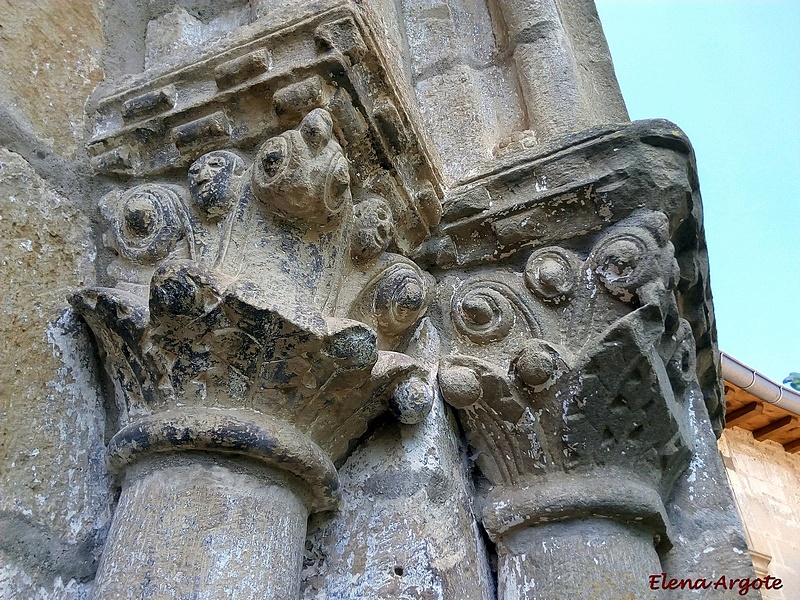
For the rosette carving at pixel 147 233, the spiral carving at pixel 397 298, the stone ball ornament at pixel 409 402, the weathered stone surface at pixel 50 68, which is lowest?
the stone ball ornament at pixel 409 402

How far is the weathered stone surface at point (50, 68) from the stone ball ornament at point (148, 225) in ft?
0.71

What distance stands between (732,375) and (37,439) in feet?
12.6

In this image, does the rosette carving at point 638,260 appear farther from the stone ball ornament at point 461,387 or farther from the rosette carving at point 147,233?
the rosette carving at point 147,233

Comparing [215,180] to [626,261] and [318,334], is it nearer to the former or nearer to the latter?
[318,334]

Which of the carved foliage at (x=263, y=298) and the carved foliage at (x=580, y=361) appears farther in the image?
the carved foliage at (x=580, y=361)

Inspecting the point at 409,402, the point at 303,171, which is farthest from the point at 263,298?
the point at 409,402

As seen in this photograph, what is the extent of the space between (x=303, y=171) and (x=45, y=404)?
1.67 feet

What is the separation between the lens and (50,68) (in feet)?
4.01

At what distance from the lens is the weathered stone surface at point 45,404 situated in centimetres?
90

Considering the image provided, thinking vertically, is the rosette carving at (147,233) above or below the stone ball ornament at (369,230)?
above

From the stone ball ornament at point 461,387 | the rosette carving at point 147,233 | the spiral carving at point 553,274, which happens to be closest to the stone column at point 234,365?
the rosette carving at point 147,233

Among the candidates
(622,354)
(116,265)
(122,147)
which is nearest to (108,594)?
(116,265)

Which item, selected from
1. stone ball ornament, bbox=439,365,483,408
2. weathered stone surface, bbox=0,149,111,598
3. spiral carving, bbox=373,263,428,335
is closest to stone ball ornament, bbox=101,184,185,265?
weathered stone surface, bbox=0,149,111,598

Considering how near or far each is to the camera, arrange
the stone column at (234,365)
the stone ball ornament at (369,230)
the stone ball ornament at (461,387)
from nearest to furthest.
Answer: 1. the stone column at (234,365)
2. the stone ball ornament at (369,230)
3. the stone ball ornament at (461,387)
